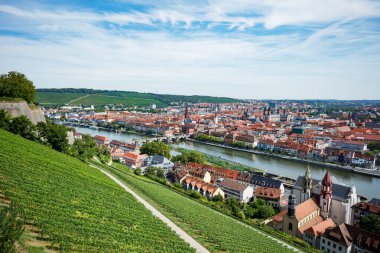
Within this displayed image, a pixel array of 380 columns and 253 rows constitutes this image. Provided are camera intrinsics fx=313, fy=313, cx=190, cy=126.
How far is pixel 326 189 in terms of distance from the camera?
24.1 metres

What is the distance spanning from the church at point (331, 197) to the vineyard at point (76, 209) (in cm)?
1567

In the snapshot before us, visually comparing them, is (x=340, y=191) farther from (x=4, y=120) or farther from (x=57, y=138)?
(x=4, y=120)

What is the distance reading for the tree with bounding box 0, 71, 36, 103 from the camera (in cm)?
2886

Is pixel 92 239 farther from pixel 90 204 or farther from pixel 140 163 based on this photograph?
pixel 140 163

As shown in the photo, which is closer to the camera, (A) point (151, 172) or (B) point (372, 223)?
(B) point (372, 223)

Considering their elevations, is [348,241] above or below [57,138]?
below

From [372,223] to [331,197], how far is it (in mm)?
3741

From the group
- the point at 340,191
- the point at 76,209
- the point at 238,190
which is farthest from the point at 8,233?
the point at 238,190

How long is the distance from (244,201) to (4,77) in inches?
1005

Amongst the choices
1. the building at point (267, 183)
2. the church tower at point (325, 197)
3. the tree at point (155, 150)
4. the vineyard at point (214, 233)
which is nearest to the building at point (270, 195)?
the building at point (267, 183)

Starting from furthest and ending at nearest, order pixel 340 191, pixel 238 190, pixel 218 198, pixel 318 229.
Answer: pixel 238 190 < pixel 218 198 < pixel 340 191 < pixel 318 229

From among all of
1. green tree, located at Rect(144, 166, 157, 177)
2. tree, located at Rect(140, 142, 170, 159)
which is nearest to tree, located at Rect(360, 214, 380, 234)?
green tree, located at Rect(144, 166, 157, 177)

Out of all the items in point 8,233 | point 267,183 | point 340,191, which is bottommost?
point 267,183

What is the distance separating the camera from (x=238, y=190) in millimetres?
30328
